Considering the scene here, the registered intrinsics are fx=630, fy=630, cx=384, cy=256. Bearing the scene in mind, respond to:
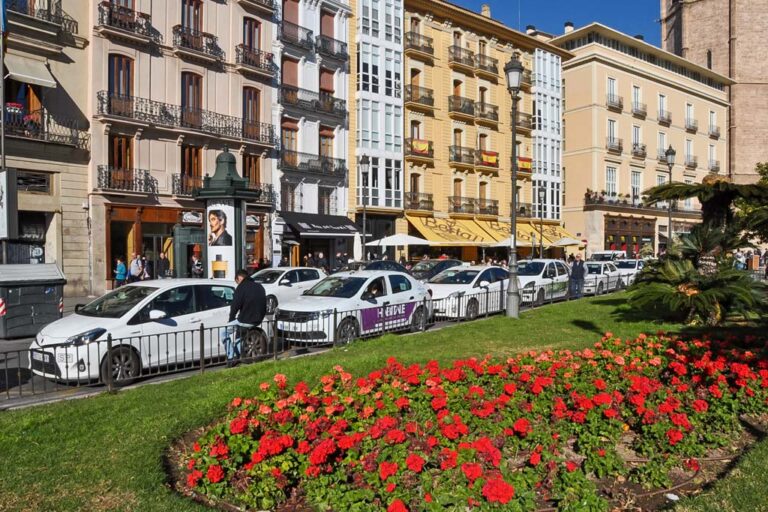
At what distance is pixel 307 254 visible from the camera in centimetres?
3416

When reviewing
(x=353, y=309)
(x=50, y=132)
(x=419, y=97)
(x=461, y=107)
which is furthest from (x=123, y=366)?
(x=461, y=107)

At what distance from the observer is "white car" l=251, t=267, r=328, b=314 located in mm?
17484

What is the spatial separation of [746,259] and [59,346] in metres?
43.0

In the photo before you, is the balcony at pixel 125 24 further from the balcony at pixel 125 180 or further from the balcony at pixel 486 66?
the balcony at pixel 486 66

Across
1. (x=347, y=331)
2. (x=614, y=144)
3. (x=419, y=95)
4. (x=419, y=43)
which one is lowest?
(x=347, y=331)

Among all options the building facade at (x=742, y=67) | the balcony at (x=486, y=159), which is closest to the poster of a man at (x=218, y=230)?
the balcony at (x=486, y=159)

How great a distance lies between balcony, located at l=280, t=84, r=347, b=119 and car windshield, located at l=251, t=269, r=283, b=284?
55.5 ft

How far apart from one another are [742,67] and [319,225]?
5815 centimetres

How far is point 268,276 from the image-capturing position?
1838 cm

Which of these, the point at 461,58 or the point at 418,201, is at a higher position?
the point at 461,58

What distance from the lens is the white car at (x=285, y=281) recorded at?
57.4 feet

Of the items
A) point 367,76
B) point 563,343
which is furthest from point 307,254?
point 563,343

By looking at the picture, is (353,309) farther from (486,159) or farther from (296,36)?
(486,159)

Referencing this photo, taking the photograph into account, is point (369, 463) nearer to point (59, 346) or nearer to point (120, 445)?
point (120, 445)
